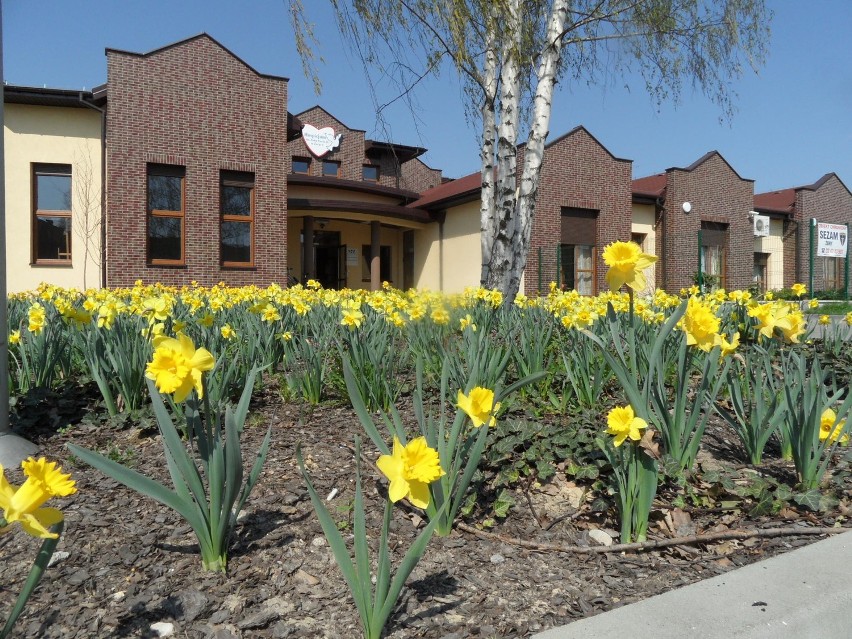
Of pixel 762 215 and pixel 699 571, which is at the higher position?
pixel 762 215

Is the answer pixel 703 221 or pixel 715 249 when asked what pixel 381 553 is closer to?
pixel 703 221

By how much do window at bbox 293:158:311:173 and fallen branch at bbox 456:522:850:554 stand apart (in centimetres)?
2194

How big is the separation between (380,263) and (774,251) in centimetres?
1495

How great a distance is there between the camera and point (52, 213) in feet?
40.4

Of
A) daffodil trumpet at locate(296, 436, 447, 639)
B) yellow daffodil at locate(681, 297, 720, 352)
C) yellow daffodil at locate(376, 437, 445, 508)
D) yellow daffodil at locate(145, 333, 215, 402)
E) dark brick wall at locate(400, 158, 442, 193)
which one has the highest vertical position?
dark brick wall at locate(400, 158, 442, 193)

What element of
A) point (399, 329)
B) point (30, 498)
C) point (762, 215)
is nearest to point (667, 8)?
point (399, 329)

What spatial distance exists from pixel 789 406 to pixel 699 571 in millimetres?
747

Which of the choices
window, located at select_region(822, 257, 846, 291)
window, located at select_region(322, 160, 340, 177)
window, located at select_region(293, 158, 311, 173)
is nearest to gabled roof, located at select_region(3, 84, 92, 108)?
window, located at select_region(293, 158, 311, 173)

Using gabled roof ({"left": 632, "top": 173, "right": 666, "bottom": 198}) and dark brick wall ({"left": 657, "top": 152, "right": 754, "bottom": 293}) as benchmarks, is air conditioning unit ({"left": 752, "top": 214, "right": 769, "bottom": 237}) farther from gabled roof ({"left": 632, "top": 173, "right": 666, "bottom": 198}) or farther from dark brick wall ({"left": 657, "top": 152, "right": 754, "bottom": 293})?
gabled roof ({"left": 632, "top": 173, "right": 666, "bottom": 198})

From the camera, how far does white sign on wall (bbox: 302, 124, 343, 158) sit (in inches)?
859

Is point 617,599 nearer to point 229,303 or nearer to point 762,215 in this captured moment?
point 229,303

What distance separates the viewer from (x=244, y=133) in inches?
510

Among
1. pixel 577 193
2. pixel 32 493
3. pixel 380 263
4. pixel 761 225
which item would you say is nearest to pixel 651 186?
pixel 761 225

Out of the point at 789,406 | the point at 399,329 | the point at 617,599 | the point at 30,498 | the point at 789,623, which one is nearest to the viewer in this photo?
the point at 30,498
